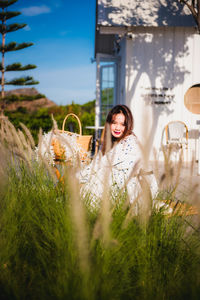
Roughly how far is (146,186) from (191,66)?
6.67 metres

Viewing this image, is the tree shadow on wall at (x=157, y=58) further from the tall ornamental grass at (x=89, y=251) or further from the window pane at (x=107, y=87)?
the tall ornamental grass at (x=89, y=251)

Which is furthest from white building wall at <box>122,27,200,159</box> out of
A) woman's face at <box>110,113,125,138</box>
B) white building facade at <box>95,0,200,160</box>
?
woman's face at <box>110,113,125,138</box>

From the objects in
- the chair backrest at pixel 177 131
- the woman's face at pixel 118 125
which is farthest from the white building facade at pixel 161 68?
the woman's face at pixel 118 125

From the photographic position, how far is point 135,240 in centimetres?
101

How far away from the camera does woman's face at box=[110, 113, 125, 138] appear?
2.30 m

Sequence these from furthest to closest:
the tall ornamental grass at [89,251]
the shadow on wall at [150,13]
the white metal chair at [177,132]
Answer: the white metal chair at [177,132] → the shadow on wall at [150,13] → the tall ornamental grass at [89,251]

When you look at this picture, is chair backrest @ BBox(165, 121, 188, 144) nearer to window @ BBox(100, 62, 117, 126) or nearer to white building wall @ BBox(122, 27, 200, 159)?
white building wall @ BBox(122, 27, 200, 159)

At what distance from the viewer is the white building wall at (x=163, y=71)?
6727mm

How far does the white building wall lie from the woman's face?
4458 millimetres

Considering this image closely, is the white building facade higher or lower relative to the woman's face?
higher

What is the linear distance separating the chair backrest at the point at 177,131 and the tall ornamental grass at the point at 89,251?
18.4ft

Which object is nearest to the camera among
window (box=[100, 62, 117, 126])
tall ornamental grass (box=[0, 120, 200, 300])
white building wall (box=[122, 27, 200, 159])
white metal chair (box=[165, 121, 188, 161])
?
tall ornamental grass (box=[0, 120, 200, 300])

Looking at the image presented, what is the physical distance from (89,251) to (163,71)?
21.7 feet

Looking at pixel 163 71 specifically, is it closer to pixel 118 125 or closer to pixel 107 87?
pixel 107 87
